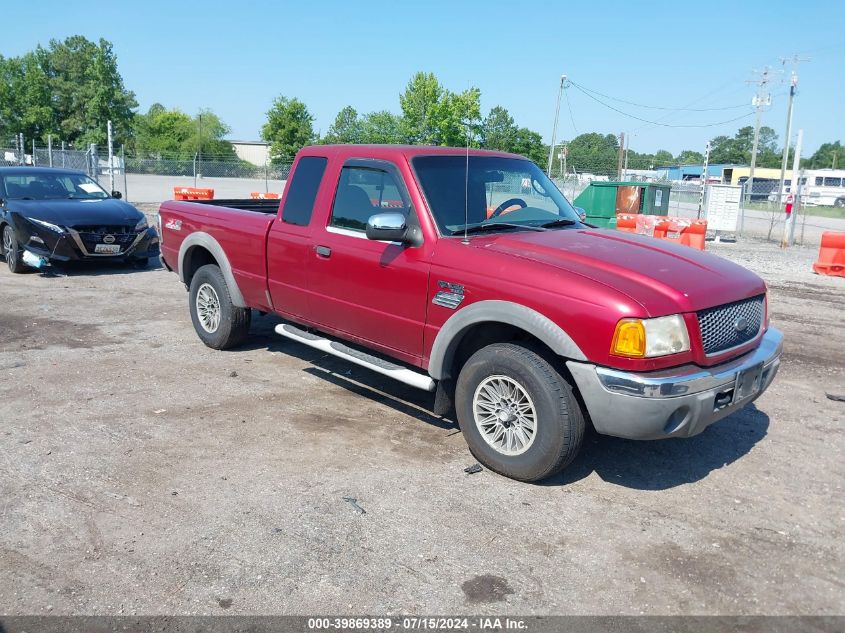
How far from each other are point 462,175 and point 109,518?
3223 millimetres

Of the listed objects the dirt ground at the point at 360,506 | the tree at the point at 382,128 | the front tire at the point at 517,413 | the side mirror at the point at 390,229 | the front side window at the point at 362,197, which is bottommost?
the dirt ground at the point at 360,506

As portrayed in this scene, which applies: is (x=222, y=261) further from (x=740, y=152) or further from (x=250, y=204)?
(x=740, y=152)

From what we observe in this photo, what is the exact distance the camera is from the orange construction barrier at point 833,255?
1355 centimetres

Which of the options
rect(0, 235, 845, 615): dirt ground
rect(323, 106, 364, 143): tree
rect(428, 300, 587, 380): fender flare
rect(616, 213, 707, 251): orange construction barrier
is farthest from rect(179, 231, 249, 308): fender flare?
rect(323, 106, 364, 143): tree

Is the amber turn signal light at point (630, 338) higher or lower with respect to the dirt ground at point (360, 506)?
higher

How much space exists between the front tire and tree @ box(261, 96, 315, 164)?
66930mm

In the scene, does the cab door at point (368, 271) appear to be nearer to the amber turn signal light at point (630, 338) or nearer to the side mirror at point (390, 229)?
the side mirror at point (390, 229)

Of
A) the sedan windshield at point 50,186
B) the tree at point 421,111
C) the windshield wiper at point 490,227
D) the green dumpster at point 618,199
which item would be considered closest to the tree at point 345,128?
the tree at point 421,111

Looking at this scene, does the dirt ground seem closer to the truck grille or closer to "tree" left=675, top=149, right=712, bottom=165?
the truck grille

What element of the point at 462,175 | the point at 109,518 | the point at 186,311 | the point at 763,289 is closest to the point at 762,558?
the point at 763,289

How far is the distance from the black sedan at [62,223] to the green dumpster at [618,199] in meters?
15.0

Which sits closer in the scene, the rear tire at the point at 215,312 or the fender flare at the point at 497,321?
the fender flare at the point at 497,321

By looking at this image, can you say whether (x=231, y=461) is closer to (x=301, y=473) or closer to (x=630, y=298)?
(x=301, y=473)

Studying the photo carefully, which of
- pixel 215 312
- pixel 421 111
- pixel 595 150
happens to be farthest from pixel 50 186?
pixel 595 150
